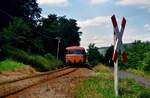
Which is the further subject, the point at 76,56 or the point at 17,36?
the point at 76,56

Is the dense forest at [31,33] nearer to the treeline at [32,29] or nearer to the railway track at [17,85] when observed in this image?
the treeline at [32,29]

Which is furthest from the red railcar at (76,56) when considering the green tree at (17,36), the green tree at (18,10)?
the green tree at (18,10)

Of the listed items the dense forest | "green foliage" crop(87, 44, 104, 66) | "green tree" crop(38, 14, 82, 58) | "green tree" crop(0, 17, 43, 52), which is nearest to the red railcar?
the dense forest

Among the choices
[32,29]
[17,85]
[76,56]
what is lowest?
[17,85]

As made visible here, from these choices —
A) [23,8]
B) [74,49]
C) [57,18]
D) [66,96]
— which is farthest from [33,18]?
[66,96]

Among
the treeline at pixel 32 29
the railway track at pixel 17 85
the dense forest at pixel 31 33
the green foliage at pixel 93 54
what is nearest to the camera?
the railway track at pixel 17 85

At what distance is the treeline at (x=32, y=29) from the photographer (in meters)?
42.6

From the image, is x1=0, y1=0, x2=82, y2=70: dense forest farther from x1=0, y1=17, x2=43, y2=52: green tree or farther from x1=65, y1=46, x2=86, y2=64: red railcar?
x1=65, y1=46, x2=86, y2=64: red railcar

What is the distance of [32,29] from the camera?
58.4 metres

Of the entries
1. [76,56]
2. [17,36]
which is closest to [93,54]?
[76,56]

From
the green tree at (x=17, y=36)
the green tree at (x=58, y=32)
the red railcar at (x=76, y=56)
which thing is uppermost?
the green tree at (x=58, y=32)

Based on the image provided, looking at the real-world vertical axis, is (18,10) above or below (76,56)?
above

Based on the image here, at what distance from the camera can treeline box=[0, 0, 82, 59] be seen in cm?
4262

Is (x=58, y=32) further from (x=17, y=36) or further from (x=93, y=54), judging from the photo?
(x=17, y=36)
